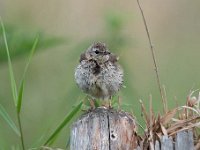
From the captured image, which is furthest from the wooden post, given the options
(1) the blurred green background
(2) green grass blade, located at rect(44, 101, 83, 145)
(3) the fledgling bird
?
(1) the blurred green background

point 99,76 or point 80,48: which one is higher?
point 80,48

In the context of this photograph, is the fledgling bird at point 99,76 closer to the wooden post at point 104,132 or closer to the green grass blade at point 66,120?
the green grass blade at point 66,120

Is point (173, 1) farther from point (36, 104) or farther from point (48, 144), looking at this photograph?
point (48, 144)

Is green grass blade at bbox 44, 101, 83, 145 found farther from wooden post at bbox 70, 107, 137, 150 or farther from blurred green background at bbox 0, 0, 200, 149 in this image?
blurred green background at bbox 0, 0, 200, 149

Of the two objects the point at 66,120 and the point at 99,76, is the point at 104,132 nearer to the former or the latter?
the point at 66,120

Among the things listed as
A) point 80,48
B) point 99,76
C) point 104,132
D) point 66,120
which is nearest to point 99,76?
point 99,76

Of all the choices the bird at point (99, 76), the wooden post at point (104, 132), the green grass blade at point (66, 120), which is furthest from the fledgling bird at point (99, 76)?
the wooden post at point (104, 132)

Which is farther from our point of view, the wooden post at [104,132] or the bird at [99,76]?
the bird at [99,76]
